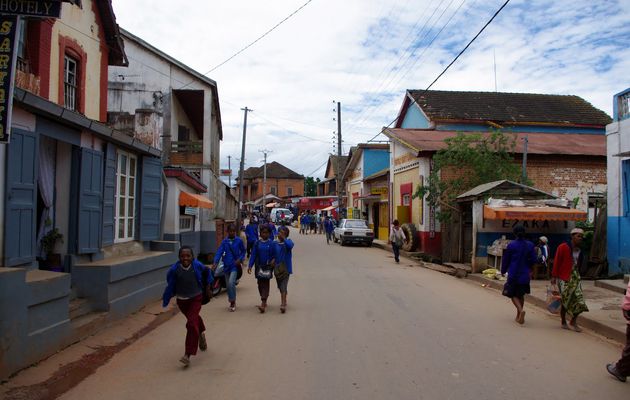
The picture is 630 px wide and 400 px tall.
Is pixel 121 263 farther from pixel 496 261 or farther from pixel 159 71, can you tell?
pixel 159 71

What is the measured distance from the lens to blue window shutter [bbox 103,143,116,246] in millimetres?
9031

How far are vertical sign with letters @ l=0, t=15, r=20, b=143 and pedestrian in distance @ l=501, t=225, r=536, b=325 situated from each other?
24.4ft

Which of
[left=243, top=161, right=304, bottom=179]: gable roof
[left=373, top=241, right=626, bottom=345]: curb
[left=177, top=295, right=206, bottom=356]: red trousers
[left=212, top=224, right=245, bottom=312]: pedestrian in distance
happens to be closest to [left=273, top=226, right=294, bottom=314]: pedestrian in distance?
[left=212, top=224, right=245, bottom=312]: pedestrian in distance

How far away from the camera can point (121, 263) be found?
8.59 meters

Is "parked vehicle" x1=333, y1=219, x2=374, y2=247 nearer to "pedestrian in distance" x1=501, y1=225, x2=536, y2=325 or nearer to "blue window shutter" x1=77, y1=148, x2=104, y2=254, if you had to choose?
"pedestrian in distance" x1=501, y1=225, x2=536, y2=325

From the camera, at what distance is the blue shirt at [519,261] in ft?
28.2

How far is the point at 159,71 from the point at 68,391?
19153 millimetres

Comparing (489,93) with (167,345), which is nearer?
(167,345)

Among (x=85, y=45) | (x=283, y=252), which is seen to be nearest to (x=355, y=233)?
(x=85, y=45)

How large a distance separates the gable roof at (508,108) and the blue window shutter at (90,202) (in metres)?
26.4

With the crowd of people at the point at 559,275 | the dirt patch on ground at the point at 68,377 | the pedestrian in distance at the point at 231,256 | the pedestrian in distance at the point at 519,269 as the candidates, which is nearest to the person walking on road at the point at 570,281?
the crowd of people at the point at 559,275

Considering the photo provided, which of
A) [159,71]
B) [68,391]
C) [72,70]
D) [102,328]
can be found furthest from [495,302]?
[159,71]

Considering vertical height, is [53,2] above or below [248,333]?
above

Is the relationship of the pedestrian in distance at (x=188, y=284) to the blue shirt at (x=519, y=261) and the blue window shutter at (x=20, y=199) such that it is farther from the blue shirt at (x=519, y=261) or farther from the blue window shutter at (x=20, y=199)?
the blue shirt at (x=519, y=261)
